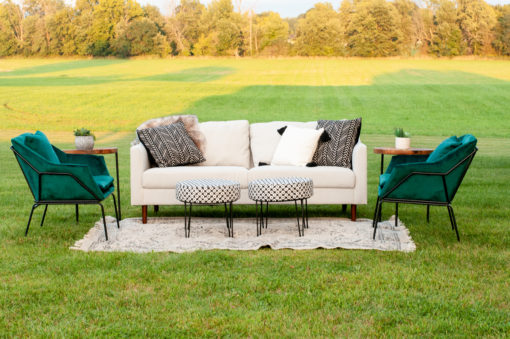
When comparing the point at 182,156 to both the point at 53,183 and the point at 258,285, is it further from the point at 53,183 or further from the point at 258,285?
the point at 258,285

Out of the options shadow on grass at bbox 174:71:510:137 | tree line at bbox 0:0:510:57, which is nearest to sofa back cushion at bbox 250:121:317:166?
shadow on grass at bbox 174:71:510:137

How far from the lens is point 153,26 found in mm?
32594

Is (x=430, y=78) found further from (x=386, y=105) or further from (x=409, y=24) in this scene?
(x=409, y=24)

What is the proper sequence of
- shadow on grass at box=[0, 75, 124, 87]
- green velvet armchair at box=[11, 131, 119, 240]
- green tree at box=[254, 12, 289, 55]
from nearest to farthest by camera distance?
green velvet armchair at box=[11, 131, 119, 240], shadow on grass at box=[0, 75, 124, 87], green tree at box=[254, 12, 289, 55]

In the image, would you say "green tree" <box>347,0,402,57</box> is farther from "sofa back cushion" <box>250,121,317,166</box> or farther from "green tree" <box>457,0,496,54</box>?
"sofa back cushion" <box>250,121,317,166</box>

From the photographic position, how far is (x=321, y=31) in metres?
33.4

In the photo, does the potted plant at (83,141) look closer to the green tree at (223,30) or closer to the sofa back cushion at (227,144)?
the sofa back cushion at (227,144)

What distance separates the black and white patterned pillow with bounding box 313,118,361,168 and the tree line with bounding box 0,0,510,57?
2829 centimetres

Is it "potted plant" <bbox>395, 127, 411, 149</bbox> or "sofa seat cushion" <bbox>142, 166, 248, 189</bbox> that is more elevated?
→ "potted plant" <bbox>395, 127, 411, 149</bbox>

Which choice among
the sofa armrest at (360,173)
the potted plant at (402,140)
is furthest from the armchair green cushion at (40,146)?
the potted plant at (402,140)

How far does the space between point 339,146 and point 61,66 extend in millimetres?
28582

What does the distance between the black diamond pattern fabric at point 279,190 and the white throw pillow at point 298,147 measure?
0.72 metres

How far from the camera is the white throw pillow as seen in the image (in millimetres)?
5254

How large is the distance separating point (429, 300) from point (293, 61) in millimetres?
31095
